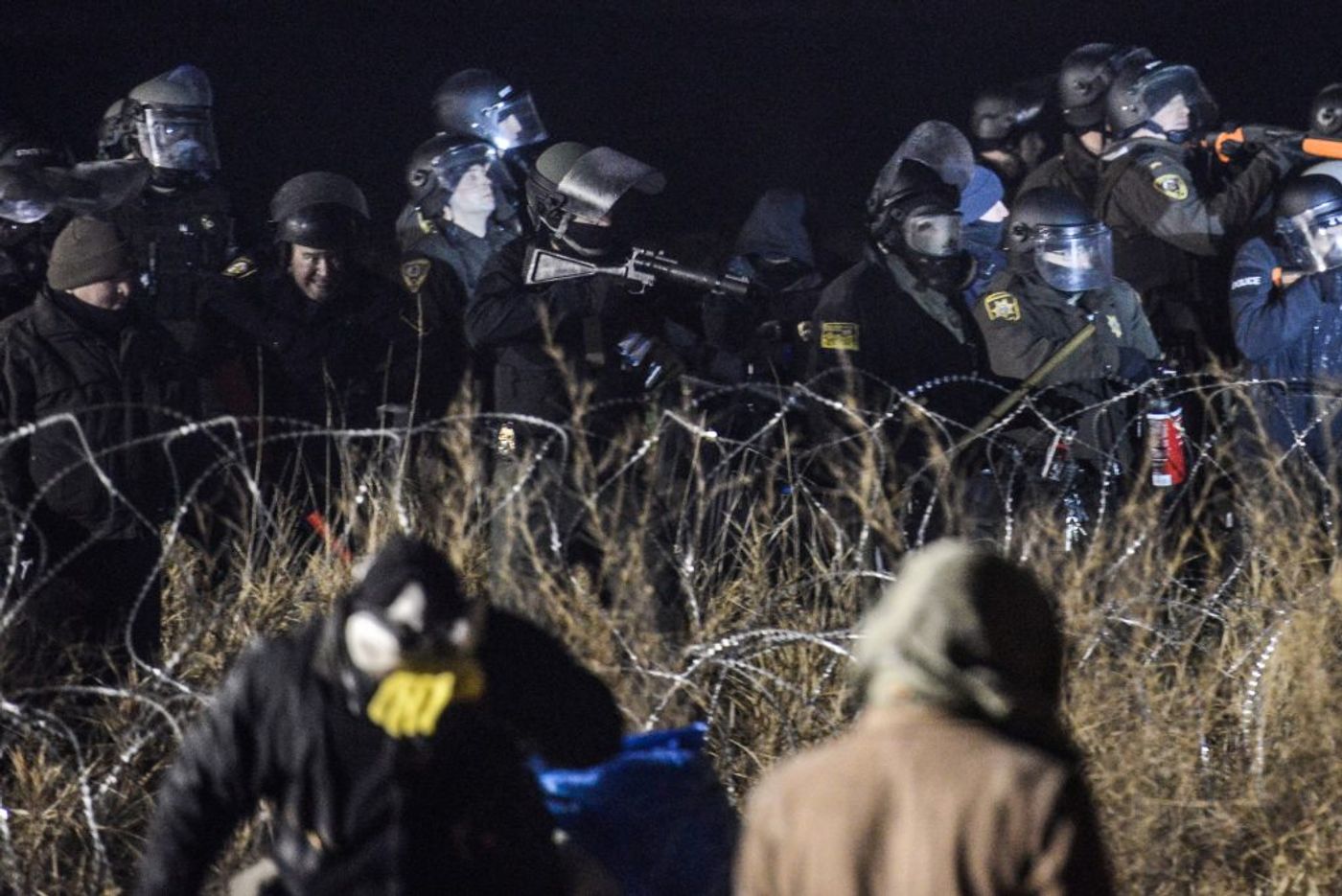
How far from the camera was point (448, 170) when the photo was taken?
800 centimetres

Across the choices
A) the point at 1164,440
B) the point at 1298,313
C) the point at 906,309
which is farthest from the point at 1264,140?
the point at 906,309

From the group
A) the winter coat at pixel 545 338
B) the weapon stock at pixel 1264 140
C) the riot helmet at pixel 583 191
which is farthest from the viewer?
the weapon stock at pixel 1264 140

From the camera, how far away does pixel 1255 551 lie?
556cm

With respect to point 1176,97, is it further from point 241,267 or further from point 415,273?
point 241,267

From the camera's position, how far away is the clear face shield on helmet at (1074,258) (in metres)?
7.34

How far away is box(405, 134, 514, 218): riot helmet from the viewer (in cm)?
794

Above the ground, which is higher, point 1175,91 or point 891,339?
point 1175,91

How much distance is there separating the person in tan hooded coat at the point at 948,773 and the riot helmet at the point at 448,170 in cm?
540

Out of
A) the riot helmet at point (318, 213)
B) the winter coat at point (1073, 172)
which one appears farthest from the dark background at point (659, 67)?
the winter coat at point (1073, 172)

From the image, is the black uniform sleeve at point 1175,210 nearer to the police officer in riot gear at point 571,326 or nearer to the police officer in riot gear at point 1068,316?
the police officer in riot gear at point 1068,316

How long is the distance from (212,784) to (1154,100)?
6303 millimetres

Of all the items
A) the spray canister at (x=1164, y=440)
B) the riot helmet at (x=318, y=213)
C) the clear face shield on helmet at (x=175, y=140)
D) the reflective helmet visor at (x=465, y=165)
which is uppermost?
the clear face shield on helmet at (x=175, y=140)

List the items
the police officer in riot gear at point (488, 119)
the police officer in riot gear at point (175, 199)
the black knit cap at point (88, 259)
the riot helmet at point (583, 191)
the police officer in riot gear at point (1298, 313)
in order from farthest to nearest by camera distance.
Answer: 1. the police officer in riot gear at point (488, 119)
2. the police officer in riot gear at point (1298, 313)
3. the police officer in riot gear at point (175, 199)
4. the riot helmet at point (583, 191)
5. the black knit cap at point (88, 259)

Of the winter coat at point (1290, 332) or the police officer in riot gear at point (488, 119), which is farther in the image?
the police officer in riot gear at point (488, 119)
